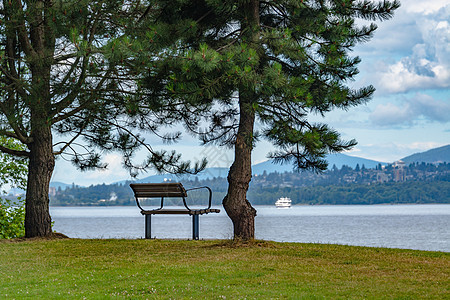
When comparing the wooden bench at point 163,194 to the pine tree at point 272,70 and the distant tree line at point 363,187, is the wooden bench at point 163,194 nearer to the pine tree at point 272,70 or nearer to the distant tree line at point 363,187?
the pine tree at point 272,70

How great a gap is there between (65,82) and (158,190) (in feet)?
8.92

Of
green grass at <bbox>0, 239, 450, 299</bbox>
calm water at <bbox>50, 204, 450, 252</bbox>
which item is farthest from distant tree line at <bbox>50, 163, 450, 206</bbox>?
green grass at <bbox>0, 239, 450, 299</bbox>

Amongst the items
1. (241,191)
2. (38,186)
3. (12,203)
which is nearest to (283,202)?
(12,203)

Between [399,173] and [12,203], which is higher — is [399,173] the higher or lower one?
the higher one

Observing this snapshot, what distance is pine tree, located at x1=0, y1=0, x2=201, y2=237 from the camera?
9641 mm

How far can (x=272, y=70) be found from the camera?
881cm

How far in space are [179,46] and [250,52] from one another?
177cm

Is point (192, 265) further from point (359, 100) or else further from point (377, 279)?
point (359, 100)

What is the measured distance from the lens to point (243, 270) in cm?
706

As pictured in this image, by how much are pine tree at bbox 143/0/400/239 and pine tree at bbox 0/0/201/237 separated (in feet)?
3.14

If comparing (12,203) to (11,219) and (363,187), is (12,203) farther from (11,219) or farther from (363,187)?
(363,187)

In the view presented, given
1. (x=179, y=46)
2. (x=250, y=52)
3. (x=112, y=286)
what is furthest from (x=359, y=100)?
(x=112, y=286)

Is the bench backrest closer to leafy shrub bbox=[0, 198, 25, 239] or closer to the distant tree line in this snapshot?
leafy shrub bbox=[0, 198, 25, 239]

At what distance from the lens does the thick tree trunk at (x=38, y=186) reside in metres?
11.5
